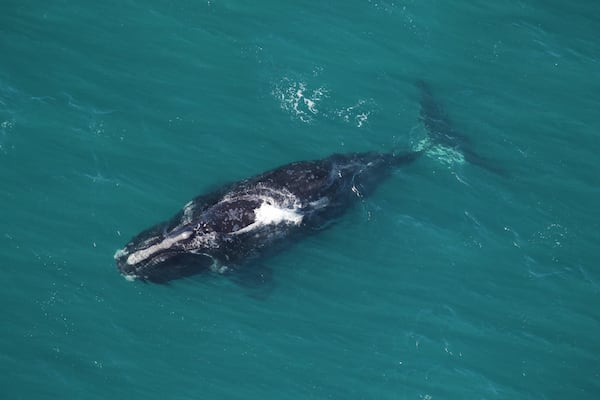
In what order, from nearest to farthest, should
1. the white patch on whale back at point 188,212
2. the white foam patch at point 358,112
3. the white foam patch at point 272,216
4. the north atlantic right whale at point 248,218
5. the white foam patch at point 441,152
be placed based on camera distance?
the north atlantic right whale at point 248,218
the white foam patch at point 272,216
the white patch on whale back at point 188,212
the white foam patch at point 441,152
the white foam patch at point 358,112

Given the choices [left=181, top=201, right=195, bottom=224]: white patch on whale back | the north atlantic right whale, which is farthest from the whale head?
[left=181, top=201, right=195, bottom=224]: white patch on whale back

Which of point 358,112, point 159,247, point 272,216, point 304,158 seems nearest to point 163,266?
point 159,247

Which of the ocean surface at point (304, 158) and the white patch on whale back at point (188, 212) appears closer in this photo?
the ocean surface at point (304, 158)

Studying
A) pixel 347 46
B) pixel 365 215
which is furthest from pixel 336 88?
Answer: pixel 365 215

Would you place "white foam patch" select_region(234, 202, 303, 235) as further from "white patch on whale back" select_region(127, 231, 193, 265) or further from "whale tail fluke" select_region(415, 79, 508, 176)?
"whale tail fluke" select_region(415, 79, 508, 176)

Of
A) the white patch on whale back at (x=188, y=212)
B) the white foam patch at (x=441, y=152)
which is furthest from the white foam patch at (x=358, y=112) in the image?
the white patch on whale back at (x=188, y=212)

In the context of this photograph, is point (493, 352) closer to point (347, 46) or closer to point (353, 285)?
point (353, 285)

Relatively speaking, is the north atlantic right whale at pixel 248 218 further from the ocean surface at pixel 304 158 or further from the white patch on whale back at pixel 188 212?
the ocean surface at pixel 304 158
